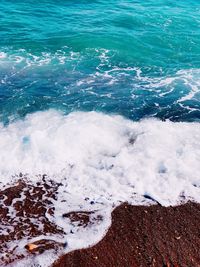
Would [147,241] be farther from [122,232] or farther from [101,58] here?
[101,58]

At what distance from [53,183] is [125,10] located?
20.8 meters

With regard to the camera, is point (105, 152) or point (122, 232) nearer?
point (122, 232)

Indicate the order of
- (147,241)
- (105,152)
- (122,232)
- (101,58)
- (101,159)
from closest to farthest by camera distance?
(147,241) < (122,232) < (101,159) < (105,152) < (101,58)

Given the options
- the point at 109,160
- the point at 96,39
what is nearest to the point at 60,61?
the point at 96,39

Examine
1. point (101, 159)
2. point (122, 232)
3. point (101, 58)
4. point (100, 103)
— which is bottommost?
point (122, 232)

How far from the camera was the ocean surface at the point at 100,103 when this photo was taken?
1000cm

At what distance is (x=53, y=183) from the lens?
32.1 feet

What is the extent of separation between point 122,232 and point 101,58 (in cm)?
1310

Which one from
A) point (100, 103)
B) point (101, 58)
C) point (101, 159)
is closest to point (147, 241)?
point (101, 159)

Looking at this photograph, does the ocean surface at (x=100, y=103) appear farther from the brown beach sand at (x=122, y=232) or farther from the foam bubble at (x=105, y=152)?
the brown beach sand at (x=122, y=232)

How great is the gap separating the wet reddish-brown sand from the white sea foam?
1.03ft

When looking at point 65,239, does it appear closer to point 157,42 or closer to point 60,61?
point 60,61

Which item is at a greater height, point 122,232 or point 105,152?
point 105,152

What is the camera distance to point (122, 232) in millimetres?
8211
